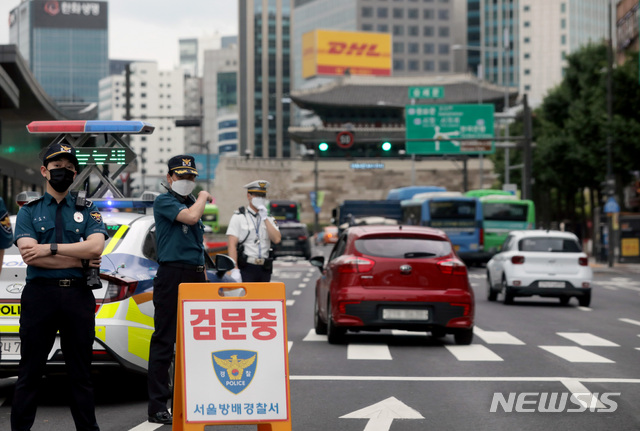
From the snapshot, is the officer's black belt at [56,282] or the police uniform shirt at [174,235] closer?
the officer's black belt at [56,282]

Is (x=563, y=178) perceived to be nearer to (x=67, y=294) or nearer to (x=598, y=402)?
(x=598, y=402)

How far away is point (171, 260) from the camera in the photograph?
7594 mm

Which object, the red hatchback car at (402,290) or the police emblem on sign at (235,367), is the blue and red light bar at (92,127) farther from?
the police emblem on sign at (235,367)

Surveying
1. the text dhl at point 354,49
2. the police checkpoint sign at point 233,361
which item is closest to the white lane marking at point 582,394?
the police checkpoint sign at point 233,361

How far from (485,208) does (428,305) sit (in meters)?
31.2

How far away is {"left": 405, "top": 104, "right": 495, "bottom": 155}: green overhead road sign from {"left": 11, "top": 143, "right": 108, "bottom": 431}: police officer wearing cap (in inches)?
1629

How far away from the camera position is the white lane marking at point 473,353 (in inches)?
465

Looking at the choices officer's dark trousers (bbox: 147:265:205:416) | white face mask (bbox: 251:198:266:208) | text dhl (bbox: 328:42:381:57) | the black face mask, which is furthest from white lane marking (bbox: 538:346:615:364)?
text dhl (bbox: 328:42:381:57)

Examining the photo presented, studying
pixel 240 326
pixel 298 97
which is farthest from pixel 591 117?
pixel 298 97

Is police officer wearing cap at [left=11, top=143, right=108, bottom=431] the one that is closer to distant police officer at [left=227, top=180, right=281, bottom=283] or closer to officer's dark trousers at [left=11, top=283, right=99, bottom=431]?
officer's dark trousers at [left=11, top=283, right=99, bottom=431]

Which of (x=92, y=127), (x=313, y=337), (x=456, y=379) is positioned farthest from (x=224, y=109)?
(x=456, y=379)

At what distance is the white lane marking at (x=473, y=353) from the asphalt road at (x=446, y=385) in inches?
0.5

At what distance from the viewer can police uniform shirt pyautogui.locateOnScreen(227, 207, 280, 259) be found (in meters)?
12.1

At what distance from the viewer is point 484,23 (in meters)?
165
